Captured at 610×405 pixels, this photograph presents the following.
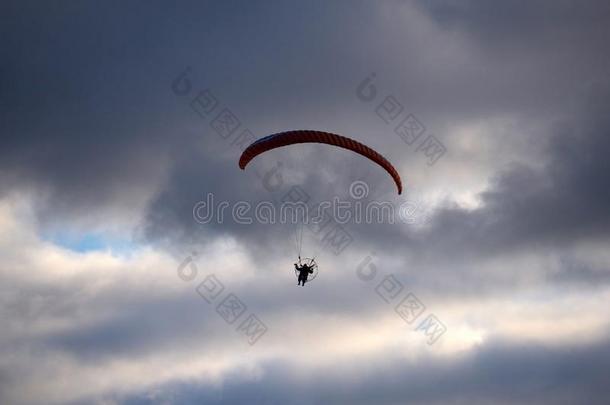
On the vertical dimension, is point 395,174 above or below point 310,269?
above

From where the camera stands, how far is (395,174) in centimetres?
7406

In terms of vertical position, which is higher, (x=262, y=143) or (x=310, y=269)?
(x=262, y=143)

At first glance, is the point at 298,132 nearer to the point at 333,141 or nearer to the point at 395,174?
the point at 333,141

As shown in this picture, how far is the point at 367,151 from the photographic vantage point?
7212 centimetres

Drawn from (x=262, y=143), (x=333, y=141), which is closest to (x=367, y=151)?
(x=333, y=141)

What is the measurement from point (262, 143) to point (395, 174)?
1153 centimetres

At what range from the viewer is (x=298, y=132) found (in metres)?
71.4

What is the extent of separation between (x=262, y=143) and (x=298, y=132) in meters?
3.29

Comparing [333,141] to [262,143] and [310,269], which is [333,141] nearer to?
[262,143]

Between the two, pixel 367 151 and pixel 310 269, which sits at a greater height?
pixel 367 151

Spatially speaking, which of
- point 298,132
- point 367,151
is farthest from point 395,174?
point 298,132

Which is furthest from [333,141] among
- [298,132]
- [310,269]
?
[310,269]

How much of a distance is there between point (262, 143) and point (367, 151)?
8691mm

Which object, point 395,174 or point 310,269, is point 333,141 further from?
point 310,269
